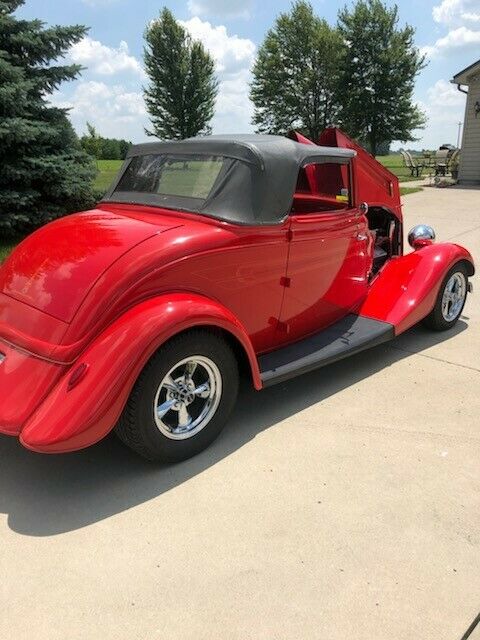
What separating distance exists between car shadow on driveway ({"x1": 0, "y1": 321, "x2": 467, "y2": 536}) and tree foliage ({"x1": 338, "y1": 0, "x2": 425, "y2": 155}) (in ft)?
75.2

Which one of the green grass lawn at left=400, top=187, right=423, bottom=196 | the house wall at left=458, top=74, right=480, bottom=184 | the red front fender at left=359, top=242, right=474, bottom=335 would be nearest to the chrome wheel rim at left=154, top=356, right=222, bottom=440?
the red front fender at left=359, top=242, right=474, bottom=335

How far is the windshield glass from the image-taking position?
312cm

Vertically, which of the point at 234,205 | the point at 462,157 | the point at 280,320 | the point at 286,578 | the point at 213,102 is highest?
the point at 213,102

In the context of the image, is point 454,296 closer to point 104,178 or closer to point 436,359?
point 436,359

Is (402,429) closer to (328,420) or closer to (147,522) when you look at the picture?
(328,420)

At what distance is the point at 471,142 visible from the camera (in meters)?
17.0

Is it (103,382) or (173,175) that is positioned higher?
(173,175)

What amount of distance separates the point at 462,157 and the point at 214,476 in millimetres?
17810

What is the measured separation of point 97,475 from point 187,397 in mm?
623

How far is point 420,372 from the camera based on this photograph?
382 centimetres

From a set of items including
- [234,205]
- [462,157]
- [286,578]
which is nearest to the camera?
[286,578]


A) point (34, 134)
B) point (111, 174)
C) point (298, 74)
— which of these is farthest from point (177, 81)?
point (34, 134)

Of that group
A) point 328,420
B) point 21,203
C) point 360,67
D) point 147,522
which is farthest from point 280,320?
point 360,67

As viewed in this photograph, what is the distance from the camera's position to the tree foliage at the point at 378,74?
22.9m
